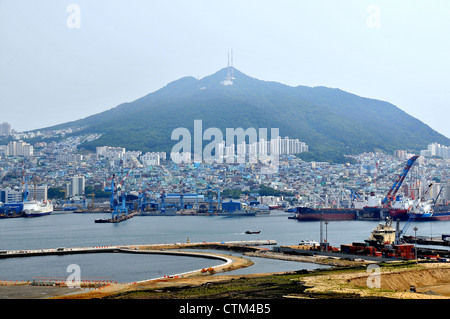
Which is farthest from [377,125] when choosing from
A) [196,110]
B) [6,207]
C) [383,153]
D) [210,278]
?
[210,278]

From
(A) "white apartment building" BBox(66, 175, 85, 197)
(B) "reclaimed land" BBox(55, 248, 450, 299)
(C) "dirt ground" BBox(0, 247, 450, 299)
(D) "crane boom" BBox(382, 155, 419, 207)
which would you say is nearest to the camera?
(B) "reclaimed land" BBox(55, 248, 450, 299)

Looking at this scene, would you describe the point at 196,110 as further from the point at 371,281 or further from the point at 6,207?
the point at 371,281

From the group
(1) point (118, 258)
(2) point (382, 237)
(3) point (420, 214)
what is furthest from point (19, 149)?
(2) point (382, 237)

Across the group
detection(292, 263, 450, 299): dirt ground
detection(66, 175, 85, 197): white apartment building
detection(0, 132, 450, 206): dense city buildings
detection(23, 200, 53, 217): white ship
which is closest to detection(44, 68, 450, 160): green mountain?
detection(0, 132, 450, 206): dense city buildings

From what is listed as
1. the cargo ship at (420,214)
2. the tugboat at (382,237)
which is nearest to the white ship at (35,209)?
the cargo ship at (420,214)

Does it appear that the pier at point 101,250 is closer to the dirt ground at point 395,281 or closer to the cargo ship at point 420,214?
the dirt ground at point 395,281

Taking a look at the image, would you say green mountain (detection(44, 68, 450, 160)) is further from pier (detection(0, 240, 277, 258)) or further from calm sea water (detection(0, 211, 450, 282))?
pier (detection(0, 240, 277, 258))

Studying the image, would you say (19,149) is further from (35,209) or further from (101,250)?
(101,250)
